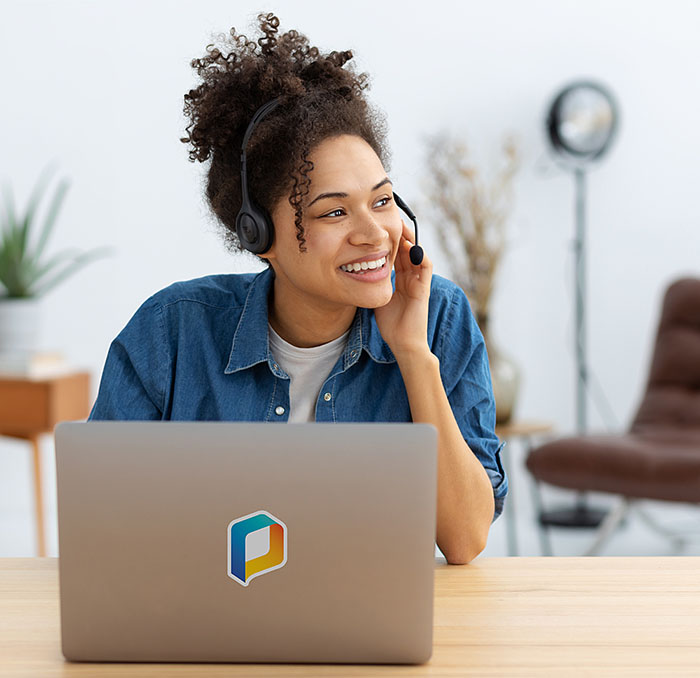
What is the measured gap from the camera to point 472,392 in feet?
4.30

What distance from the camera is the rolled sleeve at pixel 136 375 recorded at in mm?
1308

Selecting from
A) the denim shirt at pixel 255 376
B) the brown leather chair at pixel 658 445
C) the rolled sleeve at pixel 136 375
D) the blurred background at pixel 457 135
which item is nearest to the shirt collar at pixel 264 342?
the denim shirt at pixel 255 376

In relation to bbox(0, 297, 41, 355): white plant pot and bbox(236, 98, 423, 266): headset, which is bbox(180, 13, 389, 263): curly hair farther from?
bbox(0, 297, 41, 355): white plant pot

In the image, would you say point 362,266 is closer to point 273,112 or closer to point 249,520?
point 273,112

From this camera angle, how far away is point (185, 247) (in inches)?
137

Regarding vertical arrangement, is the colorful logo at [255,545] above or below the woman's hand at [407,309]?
below

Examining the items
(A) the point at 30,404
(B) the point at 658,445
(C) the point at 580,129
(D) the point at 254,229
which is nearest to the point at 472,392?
(D) the point at 254,229

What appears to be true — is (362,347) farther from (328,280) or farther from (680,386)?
(680,386)

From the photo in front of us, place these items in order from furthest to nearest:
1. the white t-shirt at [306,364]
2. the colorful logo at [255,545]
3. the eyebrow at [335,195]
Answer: the white t-shirt at [306,364]
the eyebrow at [335,195]
the colorful logo at [255,545]

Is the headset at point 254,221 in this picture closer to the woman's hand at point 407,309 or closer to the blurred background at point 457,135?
the woman's hand at point 407,309

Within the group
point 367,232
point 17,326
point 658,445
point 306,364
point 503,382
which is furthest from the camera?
point 503,382

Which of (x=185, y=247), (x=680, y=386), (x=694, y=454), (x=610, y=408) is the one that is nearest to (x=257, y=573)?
(x=694, y=454)

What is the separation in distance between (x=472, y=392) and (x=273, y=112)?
0.47 meters

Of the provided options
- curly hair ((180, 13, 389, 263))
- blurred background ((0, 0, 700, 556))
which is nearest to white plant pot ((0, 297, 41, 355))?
blurred background ((0, 0, 700, 556))
